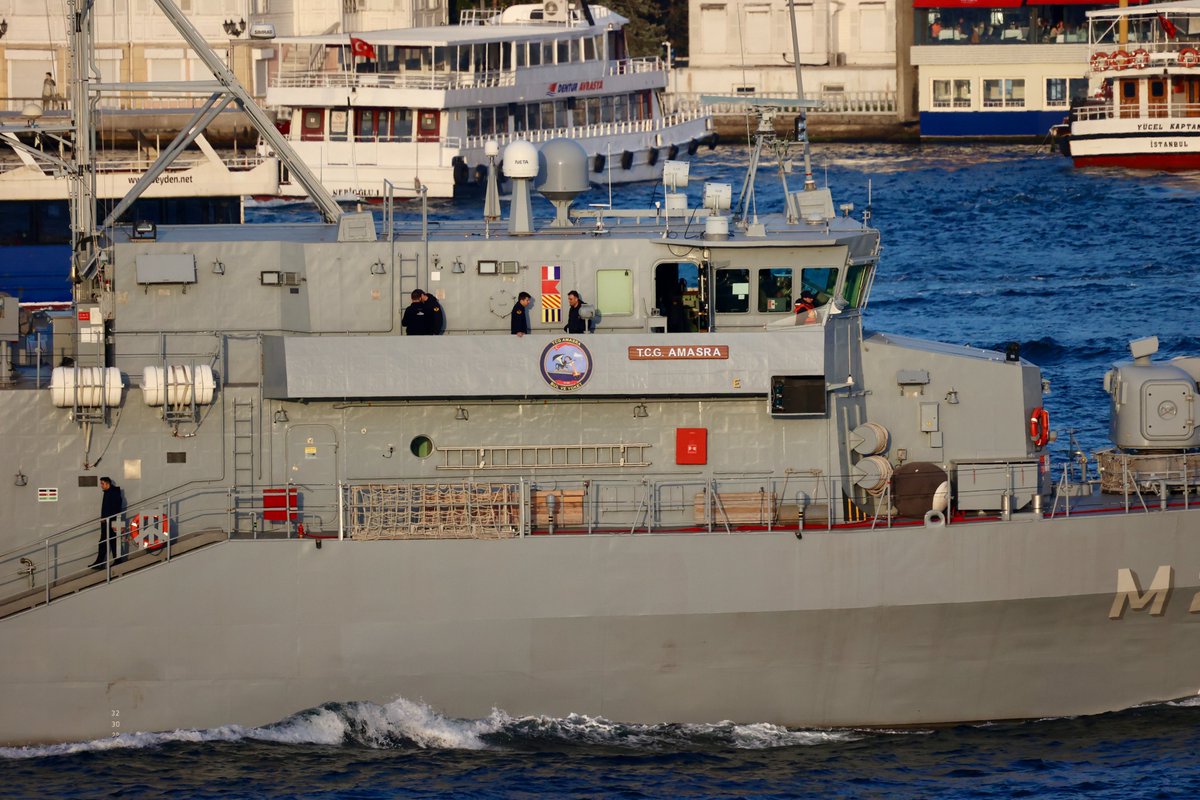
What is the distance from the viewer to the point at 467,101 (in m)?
59.6

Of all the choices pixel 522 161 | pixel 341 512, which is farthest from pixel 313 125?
pixel 341 512

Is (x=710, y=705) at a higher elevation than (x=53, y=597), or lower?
lower

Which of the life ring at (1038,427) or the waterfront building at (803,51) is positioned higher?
the waterfront building at (803,51)

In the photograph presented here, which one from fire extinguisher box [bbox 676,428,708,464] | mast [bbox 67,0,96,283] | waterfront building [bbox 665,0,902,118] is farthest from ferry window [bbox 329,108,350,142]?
fire extinguisher box [bbox 676,428,708,464]

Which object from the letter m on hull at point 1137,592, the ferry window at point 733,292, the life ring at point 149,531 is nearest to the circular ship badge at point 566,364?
the ferry window at point 733,292

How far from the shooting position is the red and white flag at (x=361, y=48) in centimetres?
5972

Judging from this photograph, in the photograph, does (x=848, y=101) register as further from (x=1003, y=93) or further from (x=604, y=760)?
(x=604, y=760)

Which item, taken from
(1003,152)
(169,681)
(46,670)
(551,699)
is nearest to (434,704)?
(551,699)

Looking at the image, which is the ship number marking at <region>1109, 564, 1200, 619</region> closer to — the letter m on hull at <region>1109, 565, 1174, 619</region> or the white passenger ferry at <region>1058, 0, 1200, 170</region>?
Answer: the letter m on hull at <region>1109, 565, 1174, 619</region>

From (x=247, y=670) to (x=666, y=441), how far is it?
4.60 m

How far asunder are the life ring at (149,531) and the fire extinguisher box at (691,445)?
16.4ft

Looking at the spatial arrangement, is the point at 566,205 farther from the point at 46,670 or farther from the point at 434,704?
the point at 46,670

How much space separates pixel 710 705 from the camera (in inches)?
736

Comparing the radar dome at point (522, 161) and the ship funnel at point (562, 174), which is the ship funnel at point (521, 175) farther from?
the ship funnel at point (562, 174)
